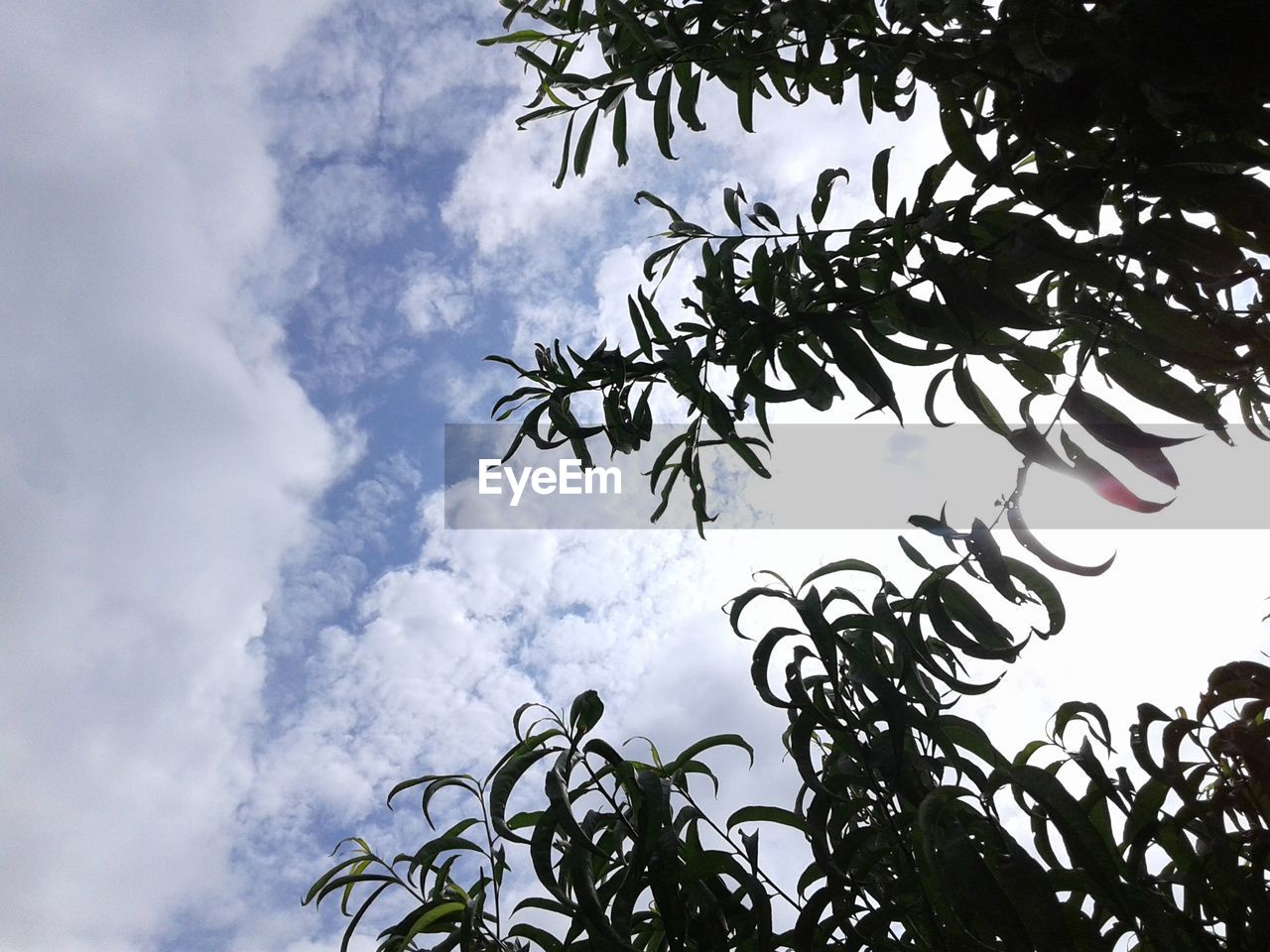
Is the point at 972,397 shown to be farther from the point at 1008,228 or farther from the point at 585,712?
the point at 585,712

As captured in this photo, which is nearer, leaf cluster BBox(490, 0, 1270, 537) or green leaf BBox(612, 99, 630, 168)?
leaf cluster BBox(490, 0, 1270, 537)

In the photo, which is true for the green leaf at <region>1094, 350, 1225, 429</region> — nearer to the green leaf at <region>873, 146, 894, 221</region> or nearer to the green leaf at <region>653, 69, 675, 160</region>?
the green leaf at <region>873, 146, 894, 221</region>

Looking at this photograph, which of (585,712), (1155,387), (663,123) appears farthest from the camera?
(663,123)

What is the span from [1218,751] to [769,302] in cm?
63

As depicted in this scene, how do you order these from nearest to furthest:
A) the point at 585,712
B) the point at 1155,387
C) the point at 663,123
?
the point at 1155,387 < the point at 585,712 < the point at 663,123

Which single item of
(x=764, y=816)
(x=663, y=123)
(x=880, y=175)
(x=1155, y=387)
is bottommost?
(x=764, y=816)

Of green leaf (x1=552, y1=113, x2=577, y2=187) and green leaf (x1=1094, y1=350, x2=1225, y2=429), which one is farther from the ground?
green leaf (x1=552, y1=113, x2=577, y2=187)

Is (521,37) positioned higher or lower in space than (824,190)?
higher

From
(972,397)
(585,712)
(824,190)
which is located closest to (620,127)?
(824,190)

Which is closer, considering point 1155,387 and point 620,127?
point 1155,387

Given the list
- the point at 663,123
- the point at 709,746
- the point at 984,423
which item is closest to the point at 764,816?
the point at 709,746

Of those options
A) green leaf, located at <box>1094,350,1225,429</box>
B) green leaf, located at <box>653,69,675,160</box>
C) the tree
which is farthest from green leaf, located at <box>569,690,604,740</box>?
green leaf, located at <box>653,69,675,160</box>

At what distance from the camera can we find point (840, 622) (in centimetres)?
77

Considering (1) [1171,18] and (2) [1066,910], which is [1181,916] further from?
(1) [1171,18]
